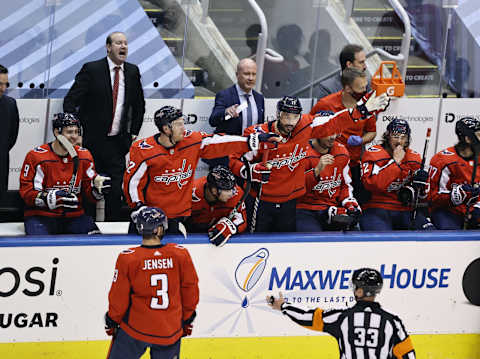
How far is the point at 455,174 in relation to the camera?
7.44 m

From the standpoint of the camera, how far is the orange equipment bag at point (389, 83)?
8372mm

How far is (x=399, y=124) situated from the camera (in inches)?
287

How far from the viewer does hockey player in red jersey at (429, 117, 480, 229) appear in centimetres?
741

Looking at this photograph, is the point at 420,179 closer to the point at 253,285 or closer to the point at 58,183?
the point at 253,285

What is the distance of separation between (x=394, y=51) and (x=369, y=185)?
206 centimetres

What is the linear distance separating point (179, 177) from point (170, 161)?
0.47 feet

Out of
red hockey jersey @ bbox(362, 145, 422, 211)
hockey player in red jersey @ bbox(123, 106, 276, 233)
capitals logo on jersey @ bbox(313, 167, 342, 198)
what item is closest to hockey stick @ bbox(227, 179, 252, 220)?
hockey player in red jersey @ bbox(123, 106, 276, 233)

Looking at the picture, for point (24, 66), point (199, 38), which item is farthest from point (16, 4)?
point (199, 38)

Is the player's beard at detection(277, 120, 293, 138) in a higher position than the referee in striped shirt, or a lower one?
higher

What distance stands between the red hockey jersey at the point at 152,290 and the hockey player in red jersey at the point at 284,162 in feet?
4.67

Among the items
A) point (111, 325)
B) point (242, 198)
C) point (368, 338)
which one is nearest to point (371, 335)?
point (368, 338)

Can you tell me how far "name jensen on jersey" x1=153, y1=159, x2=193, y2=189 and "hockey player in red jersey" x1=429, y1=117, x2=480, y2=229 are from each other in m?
2.31

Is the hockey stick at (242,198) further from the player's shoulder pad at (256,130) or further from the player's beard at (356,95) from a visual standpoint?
the player's beard at (356,95)

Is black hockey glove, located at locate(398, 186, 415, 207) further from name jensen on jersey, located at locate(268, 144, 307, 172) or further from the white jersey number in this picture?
the white jersey number
